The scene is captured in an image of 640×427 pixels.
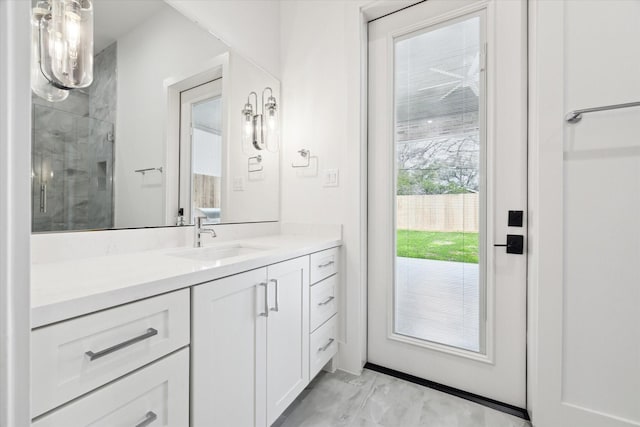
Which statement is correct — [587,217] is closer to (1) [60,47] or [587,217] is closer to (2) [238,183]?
(2) [238,183]

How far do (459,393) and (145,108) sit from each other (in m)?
2.19

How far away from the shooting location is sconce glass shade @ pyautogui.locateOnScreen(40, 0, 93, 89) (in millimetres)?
995

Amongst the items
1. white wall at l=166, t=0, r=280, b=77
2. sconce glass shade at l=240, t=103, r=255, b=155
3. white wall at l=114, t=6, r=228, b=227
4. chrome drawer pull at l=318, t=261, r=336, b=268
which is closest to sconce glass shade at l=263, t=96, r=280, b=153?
sconce glass shade at l=240, t=103, r=255, b=155

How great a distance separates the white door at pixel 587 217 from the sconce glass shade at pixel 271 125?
1.50m

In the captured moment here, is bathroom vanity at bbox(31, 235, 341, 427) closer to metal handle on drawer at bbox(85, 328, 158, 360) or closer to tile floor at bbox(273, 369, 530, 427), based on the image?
metal handle on drawer at bbox(85, 328, 158, 360)

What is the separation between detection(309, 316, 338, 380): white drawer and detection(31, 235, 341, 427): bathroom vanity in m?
0.07

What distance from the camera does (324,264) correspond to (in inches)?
63.8

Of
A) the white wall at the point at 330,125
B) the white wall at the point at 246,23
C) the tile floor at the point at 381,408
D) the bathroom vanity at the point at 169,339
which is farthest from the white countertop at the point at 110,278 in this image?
the white wall at the point at 246,23

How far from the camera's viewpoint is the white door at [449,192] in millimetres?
1468

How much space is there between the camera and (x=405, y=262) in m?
1.77

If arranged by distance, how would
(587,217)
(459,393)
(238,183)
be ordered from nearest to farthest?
(587,217) < (459,393) < (238,183)

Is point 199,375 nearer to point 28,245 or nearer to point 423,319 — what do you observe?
point 28,245

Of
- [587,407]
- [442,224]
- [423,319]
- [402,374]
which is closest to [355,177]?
[442,224]

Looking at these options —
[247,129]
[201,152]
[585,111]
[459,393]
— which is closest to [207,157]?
[201,152]
